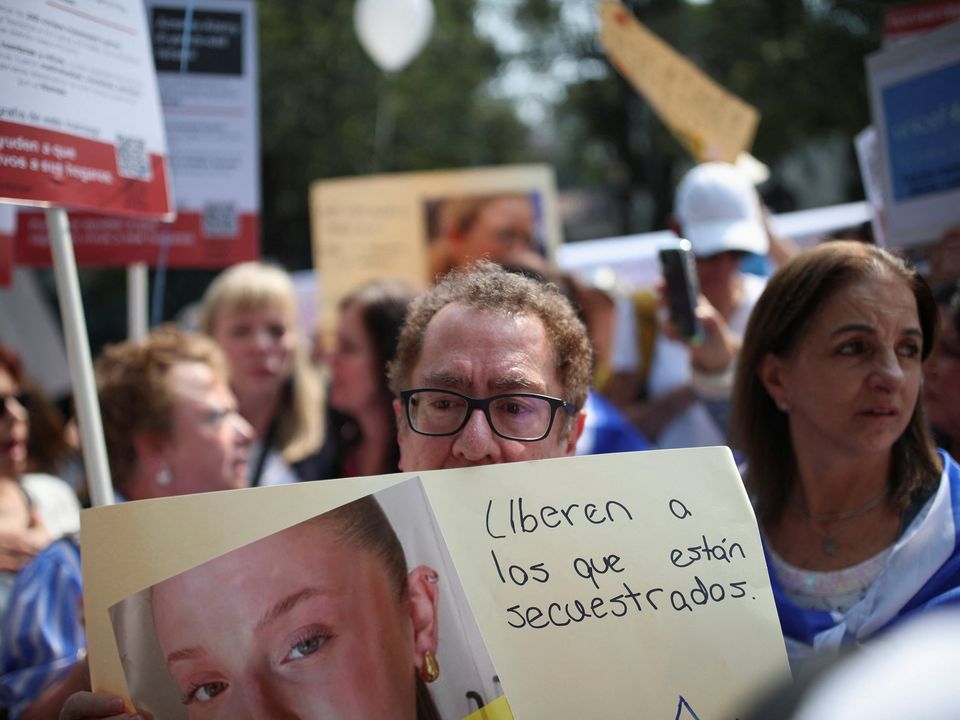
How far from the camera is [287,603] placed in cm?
150

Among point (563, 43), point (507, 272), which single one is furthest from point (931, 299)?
point (563, 43)

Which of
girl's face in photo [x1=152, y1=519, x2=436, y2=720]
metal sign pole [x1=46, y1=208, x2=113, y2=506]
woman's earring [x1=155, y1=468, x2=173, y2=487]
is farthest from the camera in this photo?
woman's earring [x1=155, y1=468, x2=173, y2=487]

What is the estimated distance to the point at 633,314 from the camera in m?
4.47

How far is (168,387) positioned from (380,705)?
179 cm

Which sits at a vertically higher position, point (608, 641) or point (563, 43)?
point (563, 43)

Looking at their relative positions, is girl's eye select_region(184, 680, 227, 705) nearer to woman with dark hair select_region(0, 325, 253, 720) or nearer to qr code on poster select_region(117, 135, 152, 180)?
qr code on poster select_region(117, 135, 152, 180)

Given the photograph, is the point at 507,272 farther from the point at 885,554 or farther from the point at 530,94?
the point at 530,94

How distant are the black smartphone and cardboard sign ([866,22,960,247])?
65cm

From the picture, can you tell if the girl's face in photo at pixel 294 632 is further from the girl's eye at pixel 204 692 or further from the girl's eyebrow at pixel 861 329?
the girl's eyebrow at pixel 861 329

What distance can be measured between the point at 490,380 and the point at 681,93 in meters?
3.06

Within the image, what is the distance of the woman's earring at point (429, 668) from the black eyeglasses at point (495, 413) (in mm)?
421

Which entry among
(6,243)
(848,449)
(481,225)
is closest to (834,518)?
(848,449)

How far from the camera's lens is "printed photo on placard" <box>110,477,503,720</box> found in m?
1.48

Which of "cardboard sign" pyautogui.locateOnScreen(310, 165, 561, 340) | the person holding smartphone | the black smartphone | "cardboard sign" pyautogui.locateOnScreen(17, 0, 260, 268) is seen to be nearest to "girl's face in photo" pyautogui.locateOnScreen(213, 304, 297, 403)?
"cardboard sign" pyautogui.locateOnScreen(17, 0, 260, 268)
